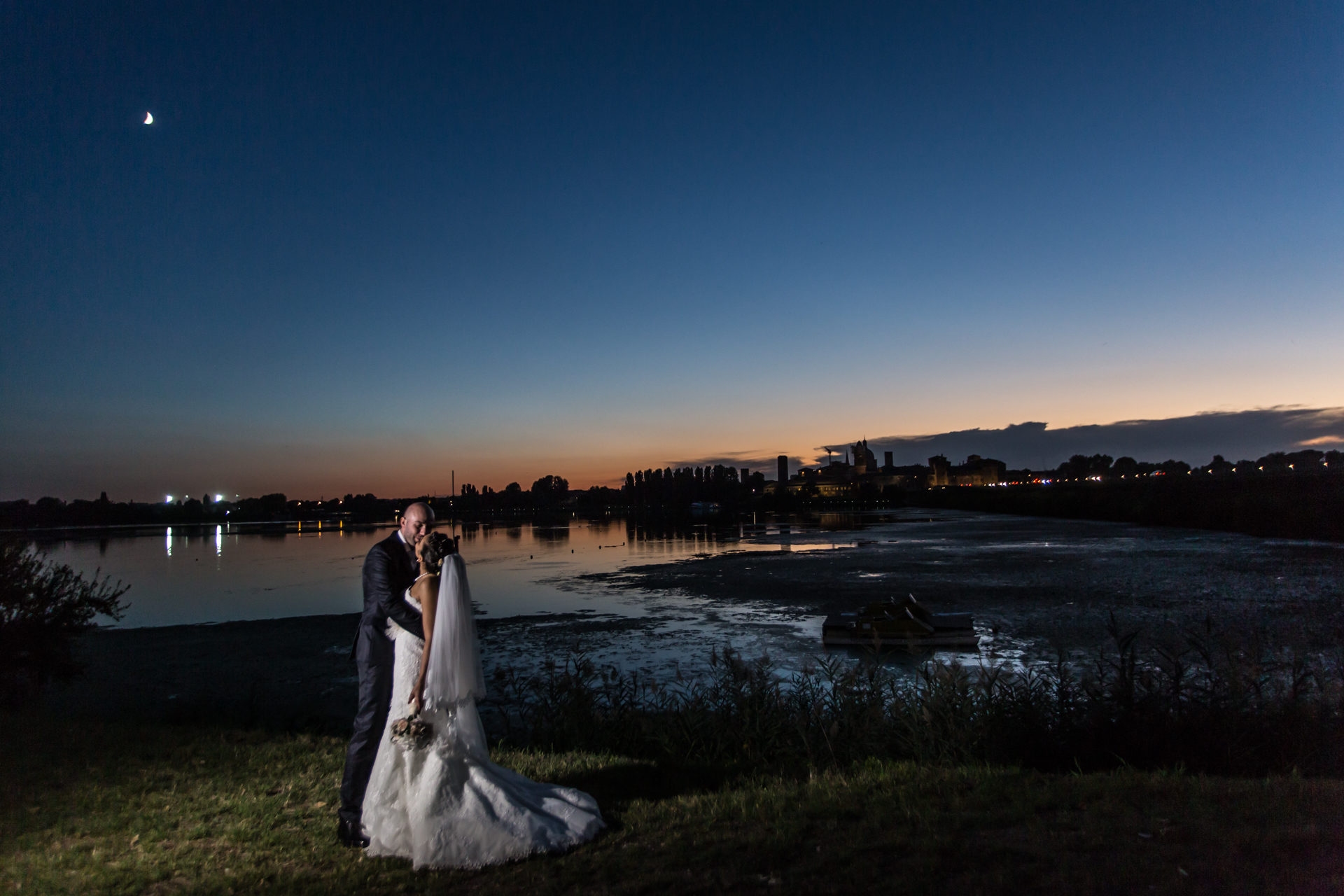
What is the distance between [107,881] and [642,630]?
15.8 meters

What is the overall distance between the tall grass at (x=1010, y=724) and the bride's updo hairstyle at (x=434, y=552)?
4219 mm

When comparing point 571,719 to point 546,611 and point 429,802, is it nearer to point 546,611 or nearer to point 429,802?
point 429,802

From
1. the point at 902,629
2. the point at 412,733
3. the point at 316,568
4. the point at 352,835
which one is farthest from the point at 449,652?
the point at 316,568

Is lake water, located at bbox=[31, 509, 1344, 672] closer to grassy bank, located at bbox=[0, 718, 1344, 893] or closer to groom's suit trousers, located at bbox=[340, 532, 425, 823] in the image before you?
grassy bank, located at bbox=[0, 718, 1344, 893]

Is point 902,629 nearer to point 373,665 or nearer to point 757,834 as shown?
point 757,834

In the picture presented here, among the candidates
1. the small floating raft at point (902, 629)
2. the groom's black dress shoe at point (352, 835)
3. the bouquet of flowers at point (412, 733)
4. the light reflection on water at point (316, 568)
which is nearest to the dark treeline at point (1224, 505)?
the light reflection on water at point (316, 568)

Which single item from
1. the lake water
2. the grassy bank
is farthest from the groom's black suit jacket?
the lake water

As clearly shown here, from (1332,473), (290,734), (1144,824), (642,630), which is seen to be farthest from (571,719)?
(1332,473)

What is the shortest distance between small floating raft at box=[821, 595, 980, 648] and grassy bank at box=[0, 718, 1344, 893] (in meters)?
9.45

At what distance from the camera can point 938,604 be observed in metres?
23.2

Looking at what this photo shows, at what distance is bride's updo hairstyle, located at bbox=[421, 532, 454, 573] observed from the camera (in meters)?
5.62

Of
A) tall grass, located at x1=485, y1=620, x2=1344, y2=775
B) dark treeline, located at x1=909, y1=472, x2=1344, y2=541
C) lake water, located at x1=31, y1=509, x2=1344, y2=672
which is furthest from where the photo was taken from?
dark treeline, located at x1=909, y1=472, x2=1344, y2=541

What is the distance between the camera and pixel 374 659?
19.2 ft

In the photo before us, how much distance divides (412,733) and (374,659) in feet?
2.40
